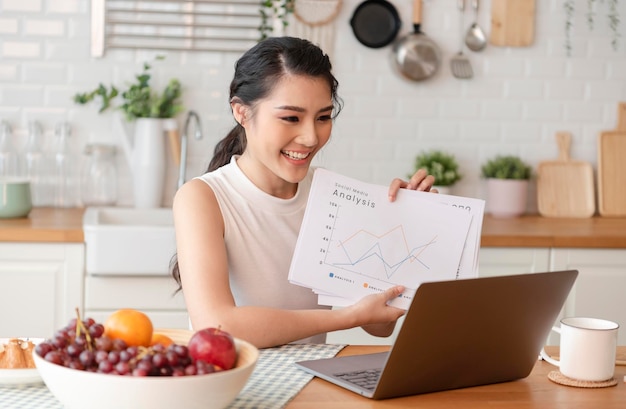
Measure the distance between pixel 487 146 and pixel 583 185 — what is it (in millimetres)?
461

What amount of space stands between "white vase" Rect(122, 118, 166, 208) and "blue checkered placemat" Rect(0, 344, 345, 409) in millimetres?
2138

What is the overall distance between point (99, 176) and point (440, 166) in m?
1.45

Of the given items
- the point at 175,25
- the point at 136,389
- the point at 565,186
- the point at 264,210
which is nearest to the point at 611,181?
the point at 565,186

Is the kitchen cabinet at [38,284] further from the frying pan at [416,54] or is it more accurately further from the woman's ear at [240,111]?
the frying pan at [416,54]

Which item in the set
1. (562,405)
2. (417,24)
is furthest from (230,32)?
(562,405)

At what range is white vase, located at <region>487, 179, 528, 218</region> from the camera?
411cm

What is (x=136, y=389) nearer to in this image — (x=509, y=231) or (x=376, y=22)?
(x=509, y=231)

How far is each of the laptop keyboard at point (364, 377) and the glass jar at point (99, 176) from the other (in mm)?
2481

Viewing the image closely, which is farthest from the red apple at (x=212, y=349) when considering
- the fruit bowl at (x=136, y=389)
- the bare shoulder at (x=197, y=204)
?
the bare shoulder at (x=197, y=204)

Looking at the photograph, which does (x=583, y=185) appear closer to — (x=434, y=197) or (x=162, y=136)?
(x=162, y=136)

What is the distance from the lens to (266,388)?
1.64m

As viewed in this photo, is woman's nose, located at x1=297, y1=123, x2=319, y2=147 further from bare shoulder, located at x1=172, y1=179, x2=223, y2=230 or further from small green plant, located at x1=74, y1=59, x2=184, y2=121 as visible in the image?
small green plant, located at x1=74, y1=59, x2=184, y2=121

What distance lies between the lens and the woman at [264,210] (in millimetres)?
1983

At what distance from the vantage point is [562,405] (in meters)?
1.62
